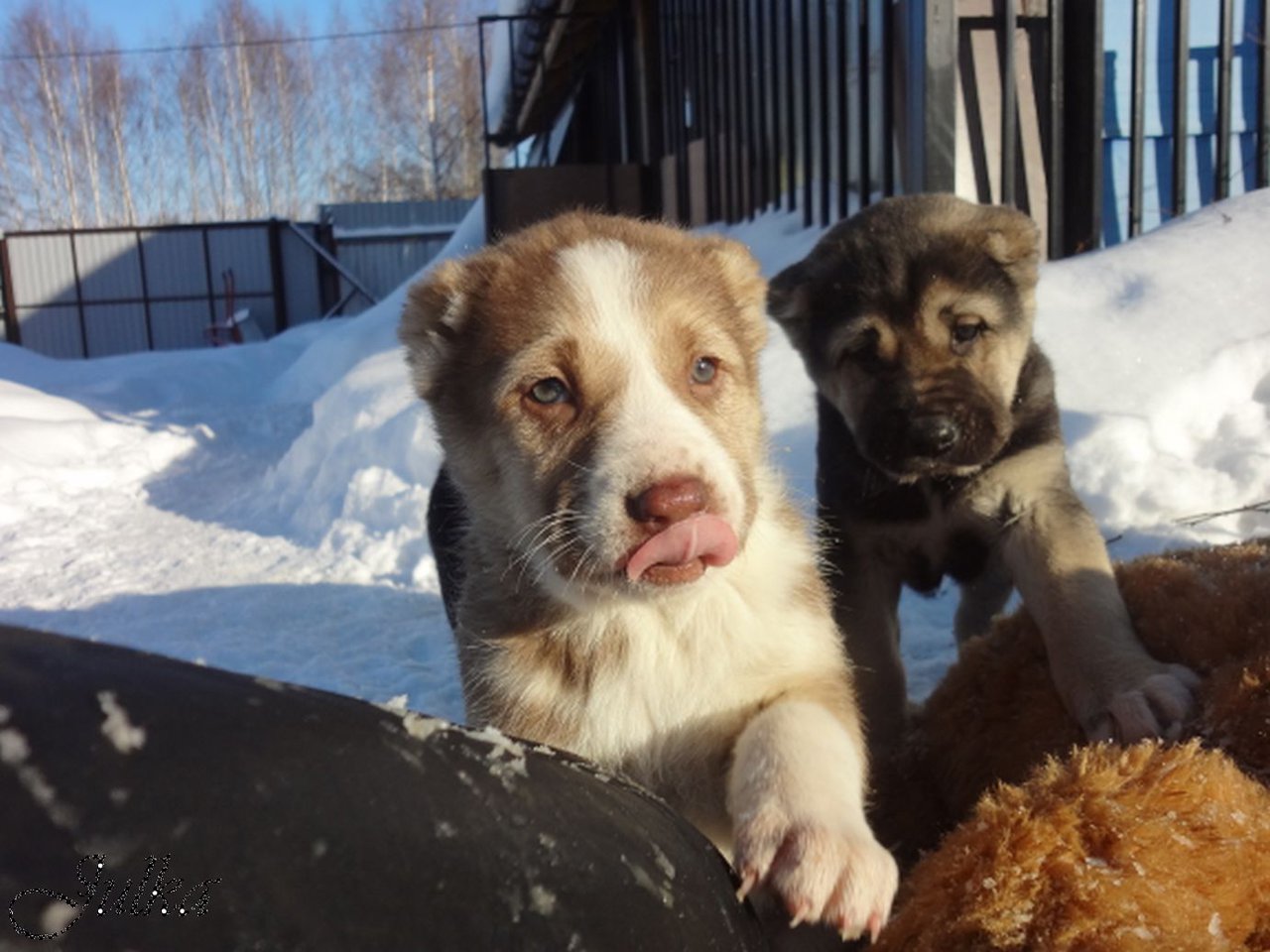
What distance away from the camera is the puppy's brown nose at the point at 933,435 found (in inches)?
125

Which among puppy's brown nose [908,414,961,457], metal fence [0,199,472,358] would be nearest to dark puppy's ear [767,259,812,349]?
puppy's brown nose [908,414,961,457]

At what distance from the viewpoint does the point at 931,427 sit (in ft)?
10.4

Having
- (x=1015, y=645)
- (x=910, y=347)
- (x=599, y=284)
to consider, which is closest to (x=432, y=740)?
(x=599, y=284)

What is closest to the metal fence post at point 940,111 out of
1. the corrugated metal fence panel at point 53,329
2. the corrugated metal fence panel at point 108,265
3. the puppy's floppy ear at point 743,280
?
the puppy's floppy ear at point 743,280

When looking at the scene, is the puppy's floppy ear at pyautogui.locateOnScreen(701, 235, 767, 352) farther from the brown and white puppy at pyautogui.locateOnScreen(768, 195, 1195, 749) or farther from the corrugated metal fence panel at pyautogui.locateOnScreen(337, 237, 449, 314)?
the corrugated metal fence panel at pyautogui.locateOnScreen(337, 237, 449, 314)

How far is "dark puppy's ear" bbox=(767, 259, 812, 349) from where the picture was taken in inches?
151

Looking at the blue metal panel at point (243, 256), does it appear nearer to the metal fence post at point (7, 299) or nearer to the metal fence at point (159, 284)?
the metal fence at point (159, 284)

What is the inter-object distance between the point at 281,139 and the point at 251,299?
15.4 metres

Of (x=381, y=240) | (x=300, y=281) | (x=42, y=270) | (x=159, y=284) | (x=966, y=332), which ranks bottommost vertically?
(x=300, y=281)

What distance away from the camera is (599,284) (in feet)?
7.77

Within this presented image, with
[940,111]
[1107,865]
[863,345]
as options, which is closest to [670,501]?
[1107,865]

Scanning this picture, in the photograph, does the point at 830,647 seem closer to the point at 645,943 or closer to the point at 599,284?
the point at 599,284

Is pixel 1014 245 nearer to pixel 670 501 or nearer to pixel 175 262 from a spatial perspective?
pixel 670 501

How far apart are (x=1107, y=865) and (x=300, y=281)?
109ft
